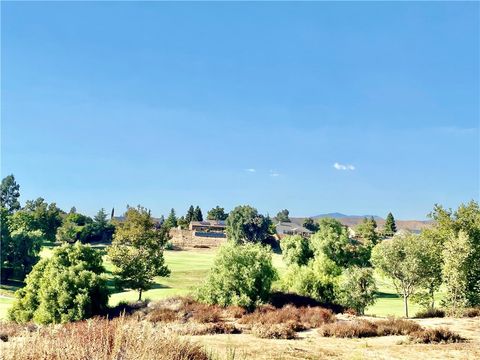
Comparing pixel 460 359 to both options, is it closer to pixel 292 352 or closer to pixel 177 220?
pixel 292 352

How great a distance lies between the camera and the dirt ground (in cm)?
1584

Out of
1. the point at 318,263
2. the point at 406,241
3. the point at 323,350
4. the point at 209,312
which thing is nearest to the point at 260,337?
Answer: the point at 323,350

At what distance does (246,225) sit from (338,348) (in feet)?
327

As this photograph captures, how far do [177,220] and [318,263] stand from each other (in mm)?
116691

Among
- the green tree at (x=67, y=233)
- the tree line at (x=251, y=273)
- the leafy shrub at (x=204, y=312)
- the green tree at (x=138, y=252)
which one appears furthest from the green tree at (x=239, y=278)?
the green tree at (x=67, y=233)

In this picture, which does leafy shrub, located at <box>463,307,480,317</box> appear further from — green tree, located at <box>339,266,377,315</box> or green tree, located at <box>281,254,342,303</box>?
green tree, located at <box>281,254,342,303</box>

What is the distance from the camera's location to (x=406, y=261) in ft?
126

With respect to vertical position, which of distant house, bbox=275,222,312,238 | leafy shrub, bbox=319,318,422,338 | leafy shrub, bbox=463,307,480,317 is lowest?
leafy shrub, bbox=463,307,480,317

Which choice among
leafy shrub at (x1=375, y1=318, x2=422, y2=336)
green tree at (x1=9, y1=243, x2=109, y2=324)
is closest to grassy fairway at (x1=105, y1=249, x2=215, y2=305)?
green tree at (x1=9, y1=243, x2=109, y2=324)

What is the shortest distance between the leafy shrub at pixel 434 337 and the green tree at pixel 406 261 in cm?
1906

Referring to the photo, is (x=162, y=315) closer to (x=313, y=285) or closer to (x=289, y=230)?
(x=313, y=285)

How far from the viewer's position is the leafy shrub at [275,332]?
20797 mm

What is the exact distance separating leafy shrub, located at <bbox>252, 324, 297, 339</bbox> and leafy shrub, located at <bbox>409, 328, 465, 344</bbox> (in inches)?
232

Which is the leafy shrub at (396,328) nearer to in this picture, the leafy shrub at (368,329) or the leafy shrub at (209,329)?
the leafy shrub at (368,329)
